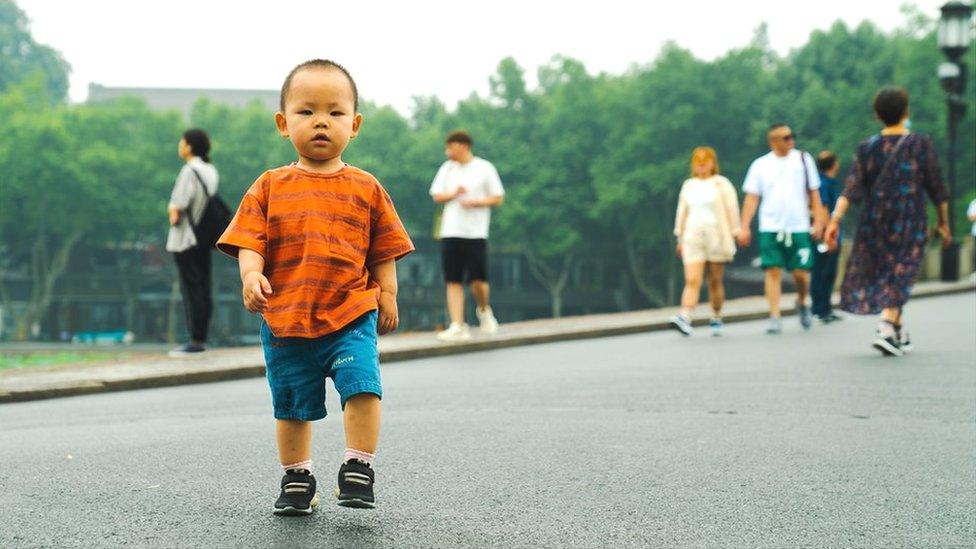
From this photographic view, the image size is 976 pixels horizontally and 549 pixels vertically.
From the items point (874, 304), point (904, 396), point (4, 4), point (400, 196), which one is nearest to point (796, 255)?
point (874, 304)

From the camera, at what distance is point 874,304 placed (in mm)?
8914

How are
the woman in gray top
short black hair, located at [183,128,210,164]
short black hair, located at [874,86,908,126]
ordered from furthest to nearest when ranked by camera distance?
short black hair, located at [183,128,210,164] < the woman in gray top < short black hair, located at [874,86,908,126]

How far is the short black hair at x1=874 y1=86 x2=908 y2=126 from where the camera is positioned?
8.77 m

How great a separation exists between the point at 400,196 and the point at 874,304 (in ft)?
152

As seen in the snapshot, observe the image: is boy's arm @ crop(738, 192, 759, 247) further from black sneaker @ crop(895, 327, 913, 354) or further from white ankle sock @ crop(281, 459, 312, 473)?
white ankle sock @ crop(281, 459, 312, 473)

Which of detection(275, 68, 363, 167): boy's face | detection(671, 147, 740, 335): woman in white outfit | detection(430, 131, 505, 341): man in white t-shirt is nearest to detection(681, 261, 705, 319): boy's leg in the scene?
detection(671, 147, 740, 335): woman in white outfit

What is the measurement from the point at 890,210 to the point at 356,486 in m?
6.34

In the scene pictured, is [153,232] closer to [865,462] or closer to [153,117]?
[153,117]

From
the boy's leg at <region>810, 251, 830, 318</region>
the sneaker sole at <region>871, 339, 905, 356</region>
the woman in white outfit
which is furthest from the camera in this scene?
the boy's leg at <region>810, 251, 830, 318</region>

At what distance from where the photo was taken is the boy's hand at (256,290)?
3546 mm

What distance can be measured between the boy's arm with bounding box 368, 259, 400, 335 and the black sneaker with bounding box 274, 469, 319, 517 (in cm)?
50

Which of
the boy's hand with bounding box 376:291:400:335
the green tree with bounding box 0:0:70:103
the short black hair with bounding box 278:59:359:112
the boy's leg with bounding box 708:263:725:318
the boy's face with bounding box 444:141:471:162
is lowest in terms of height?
the boy's leg with bounding box 708:263:725:318

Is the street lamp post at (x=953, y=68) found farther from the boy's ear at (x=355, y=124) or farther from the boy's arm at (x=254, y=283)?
the boy's arm at (x=254, y=283)

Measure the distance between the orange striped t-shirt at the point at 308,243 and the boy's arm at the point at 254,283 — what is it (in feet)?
0.13
